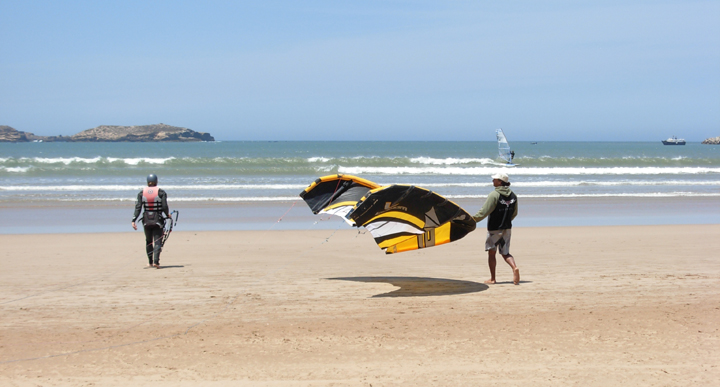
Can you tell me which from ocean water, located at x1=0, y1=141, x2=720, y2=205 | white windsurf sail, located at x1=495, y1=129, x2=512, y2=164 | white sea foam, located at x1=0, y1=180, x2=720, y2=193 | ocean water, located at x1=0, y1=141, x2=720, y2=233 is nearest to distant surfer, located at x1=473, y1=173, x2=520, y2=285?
ocean water, located at x1=0, y1=141, x2=720, y2=233

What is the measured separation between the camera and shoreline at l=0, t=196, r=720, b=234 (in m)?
13.7

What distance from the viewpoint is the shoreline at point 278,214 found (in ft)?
45.0

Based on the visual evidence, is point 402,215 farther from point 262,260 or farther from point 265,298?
point 262,260

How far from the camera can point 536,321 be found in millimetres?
5668

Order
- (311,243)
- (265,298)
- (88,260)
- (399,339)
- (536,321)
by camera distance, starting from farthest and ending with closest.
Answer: (311,243)
(88,260)
(265,298)
(536,321)
(399,339)

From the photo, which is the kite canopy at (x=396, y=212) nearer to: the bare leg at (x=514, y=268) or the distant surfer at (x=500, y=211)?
the distant surfer at (x=500, y=211)

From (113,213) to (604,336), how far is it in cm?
1398

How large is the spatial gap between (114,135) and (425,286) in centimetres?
12730

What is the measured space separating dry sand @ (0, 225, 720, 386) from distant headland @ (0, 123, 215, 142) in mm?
121516

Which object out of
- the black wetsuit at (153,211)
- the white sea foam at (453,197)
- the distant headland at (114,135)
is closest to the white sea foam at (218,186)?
the white sea foam at (453,197)

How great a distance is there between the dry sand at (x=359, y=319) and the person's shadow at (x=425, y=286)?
3cm

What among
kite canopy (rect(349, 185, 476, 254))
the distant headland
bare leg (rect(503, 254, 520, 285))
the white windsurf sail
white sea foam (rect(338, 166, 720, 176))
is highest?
the distant headland

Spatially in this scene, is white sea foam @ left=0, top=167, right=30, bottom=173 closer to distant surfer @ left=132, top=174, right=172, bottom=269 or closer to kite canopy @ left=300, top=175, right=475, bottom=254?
distant surfer @ left=132, top=174, right=172, bottom=269

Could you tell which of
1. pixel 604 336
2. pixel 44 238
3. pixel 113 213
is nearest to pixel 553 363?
pixel 604 336
